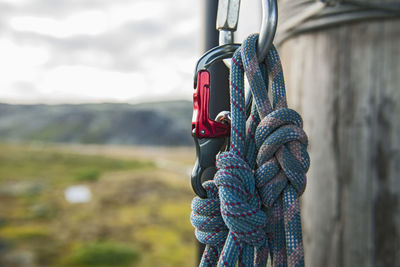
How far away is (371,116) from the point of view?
70 centimetres

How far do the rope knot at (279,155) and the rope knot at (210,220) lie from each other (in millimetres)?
68

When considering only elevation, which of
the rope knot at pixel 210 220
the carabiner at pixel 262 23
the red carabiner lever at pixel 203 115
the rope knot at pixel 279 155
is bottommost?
the rope knot at pixel 210 220

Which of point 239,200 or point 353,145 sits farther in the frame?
point 353,145

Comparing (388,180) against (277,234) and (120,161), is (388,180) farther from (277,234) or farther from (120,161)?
(120,161)

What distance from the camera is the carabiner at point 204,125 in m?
0.44

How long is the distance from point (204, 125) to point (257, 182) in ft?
0.35

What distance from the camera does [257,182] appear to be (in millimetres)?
424

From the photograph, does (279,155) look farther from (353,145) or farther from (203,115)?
(353,145)

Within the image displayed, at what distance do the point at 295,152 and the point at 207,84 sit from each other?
0.16 meters

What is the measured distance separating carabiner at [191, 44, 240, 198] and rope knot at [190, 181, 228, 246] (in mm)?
15

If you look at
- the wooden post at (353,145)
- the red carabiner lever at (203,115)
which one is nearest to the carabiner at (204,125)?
the red carabiner lever at (203,115)

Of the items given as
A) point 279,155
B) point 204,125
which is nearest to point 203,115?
point 204,125

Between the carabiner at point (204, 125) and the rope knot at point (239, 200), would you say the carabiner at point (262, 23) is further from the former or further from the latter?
the rope knot at point (239, 200)

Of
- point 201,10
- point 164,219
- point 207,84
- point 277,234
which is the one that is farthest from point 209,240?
point 164,219
